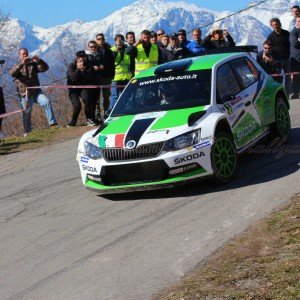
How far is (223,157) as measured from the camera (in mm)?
9805

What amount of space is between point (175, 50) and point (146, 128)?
8701 millimetres

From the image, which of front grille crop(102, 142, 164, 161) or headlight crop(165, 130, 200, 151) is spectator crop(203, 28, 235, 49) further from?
front grille crop(102, 142, 164, 161)

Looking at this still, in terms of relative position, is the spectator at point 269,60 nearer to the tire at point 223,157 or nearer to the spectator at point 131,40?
the spectator at point 131,40

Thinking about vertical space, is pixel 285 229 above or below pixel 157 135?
below

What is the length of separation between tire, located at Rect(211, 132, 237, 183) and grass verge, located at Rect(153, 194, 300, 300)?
2.02 metres

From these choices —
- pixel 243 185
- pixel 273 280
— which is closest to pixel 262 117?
pixel 243 185

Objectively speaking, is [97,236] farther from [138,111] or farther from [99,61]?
[99,61]

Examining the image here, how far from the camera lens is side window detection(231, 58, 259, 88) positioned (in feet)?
37.2

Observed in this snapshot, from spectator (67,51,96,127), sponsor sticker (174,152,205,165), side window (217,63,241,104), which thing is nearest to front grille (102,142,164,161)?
sponsor sticker (174,152,205,165)

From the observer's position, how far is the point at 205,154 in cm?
938

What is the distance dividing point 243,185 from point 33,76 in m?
8.37

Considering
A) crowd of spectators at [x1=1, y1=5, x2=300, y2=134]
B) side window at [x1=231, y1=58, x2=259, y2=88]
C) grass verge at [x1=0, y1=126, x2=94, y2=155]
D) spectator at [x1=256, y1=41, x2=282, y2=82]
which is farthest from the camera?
spectator at [x1=256, y1=41, x2=282, y2=82]

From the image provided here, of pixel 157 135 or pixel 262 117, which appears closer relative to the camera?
pixel 157 135

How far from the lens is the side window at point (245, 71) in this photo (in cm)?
1134
